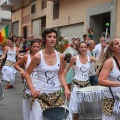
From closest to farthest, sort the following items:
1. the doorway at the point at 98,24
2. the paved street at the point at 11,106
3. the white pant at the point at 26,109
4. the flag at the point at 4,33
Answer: the white pant at the point at 26,109 → the paved street at the point at 11,106 → the flag at the point at 4,33 → the doorway at the point at 98,24

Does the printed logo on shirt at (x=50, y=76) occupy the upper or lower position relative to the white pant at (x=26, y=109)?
upper

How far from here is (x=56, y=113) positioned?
3.64 meters

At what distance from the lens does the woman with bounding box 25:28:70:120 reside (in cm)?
396

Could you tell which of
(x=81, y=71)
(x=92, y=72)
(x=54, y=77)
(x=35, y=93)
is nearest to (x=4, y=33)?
(x=92, y=72)

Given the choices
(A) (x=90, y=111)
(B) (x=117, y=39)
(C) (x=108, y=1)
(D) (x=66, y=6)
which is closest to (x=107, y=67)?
(B) (x=117, y=39)

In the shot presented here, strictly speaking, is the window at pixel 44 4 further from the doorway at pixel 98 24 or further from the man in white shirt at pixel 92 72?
the man in white shirt at pixel 92 72

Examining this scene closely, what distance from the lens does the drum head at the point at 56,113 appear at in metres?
3.58

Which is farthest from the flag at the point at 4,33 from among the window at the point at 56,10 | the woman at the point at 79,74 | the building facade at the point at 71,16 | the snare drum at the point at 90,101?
the snare drum at the point at 90,101

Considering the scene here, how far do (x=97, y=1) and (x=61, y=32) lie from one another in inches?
207

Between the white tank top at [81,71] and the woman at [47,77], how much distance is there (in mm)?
1779

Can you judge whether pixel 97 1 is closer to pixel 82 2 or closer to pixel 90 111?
pixel 82 2

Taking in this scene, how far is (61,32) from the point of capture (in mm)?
19141

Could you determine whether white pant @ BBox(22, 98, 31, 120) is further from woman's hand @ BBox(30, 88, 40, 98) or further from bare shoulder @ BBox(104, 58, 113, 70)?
bare shoulder @ BBox(104, 58, 113, 70)

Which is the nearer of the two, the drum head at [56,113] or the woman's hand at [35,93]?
the drum head at [56,113]
